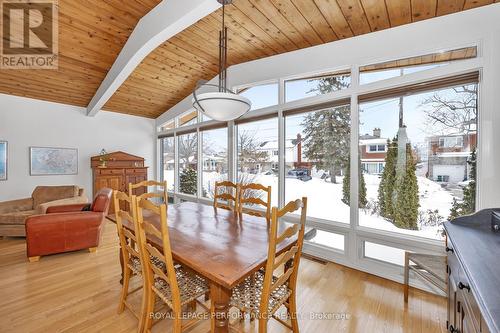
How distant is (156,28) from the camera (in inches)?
103

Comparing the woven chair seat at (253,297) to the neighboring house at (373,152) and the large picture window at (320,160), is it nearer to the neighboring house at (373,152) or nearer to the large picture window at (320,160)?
the large picture window at (320,160)

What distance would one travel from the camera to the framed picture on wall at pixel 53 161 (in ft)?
15.1

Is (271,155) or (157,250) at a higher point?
(271,155)

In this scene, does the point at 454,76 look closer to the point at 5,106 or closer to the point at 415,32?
the point at 415,32

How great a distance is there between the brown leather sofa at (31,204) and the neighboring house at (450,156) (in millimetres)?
5245

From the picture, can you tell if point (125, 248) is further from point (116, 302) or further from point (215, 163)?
point (215, 163)

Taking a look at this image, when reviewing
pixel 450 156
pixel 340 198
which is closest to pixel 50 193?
pixel 340 198

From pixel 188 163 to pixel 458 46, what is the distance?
16.6ft

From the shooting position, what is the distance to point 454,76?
7.27 feet

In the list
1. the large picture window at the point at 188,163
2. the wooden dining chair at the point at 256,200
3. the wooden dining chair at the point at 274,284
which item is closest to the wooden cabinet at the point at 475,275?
the wooden dining chair at the point at 274,284

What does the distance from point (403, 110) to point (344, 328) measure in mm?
2314

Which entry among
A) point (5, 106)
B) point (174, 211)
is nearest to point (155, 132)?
point (5, 106)

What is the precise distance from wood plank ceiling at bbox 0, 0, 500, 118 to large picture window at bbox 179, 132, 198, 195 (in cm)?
121

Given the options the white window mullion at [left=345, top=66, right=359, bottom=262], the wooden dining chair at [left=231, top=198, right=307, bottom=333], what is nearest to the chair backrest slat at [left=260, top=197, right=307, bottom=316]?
the wooden dining chair at [left=231, top=198, right=307, bottom=333]
